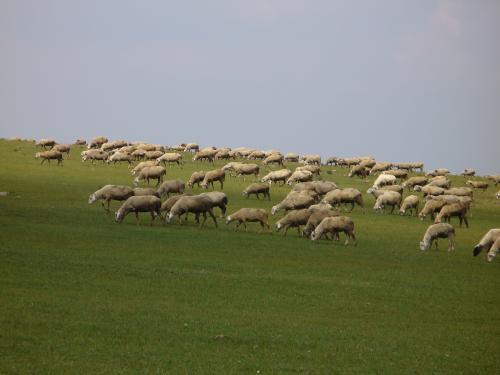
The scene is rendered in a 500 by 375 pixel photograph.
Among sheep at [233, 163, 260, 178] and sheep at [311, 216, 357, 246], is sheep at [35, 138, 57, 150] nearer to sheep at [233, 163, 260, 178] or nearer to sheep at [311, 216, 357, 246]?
sheep at [233, 163, 260, 178]

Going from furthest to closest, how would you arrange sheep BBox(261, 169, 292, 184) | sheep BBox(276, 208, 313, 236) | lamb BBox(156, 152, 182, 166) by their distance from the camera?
lamb BBox(156, 152, 182, 166) < sheep BBox(261, 169, 292, 184) < sheep BBox(276, 208, 313, 236)

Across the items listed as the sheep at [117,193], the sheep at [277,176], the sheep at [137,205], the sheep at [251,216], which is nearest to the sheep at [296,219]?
the sheep at [251,216]

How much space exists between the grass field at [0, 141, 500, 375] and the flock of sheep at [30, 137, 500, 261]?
A: 36.0 inches

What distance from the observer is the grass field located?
1664 cm

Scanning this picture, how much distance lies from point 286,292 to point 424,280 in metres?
5.86

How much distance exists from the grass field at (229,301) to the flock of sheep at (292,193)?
3.00 ft

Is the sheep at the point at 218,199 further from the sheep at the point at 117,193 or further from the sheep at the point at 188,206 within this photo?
the sheep at the point at 117,193

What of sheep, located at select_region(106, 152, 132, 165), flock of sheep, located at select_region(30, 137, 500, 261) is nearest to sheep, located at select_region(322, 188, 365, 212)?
flock of sheep, located at select_region(30, 137, 500, 261)

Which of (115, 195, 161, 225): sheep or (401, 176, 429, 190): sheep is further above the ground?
(401, 176, 429, 190): sheep

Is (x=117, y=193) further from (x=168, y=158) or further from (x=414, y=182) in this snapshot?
(x=414, y=182)

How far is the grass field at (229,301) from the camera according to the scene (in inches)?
655

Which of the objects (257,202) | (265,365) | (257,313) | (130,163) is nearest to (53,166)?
(130,163)

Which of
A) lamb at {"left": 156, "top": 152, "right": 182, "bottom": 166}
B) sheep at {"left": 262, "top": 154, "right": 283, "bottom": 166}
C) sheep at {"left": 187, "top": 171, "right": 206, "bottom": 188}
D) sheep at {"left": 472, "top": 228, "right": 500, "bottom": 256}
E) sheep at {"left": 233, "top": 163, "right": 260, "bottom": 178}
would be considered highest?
sheep at {"left": 262, "top": 154, "right": 283, "bottom": 166}

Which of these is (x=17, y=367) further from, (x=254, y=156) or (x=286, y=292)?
(x=254, y=156)
